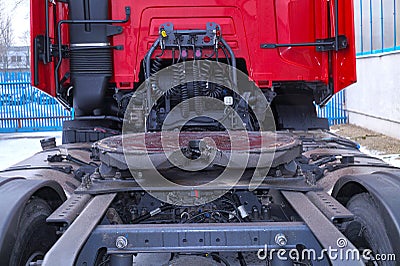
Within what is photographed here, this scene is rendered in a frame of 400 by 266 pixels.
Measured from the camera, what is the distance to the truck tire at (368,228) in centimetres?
267

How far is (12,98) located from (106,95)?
42.4 ft

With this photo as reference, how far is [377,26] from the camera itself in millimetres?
14375

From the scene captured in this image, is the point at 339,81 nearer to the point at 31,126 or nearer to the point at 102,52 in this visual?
the point at 102,52

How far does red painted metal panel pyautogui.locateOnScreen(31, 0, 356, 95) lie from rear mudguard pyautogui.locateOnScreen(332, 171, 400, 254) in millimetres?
1558

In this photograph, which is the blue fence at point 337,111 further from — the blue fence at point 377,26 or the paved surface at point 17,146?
the paved surface at point 17,146

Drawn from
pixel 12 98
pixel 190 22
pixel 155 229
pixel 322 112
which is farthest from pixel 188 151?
pixel 12 98

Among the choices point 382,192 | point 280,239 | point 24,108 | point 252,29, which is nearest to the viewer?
point 280,239

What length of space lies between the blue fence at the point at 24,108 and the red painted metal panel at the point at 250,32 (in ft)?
40.9

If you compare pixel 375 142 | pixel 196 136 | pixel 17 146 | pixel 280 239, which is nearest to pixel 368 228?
pixel 280 239

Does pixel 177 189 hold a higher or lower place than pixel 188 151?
lower

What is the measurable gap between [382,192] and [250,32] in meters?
2.22

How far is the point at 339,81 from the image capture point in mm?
4543

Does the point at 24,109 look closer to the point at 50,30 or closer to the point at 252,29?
the point at 50,30

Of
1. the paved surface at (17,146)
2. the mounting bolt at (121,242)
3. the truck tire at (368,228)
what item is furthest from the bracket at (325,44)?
the paved surface at (17,146)
